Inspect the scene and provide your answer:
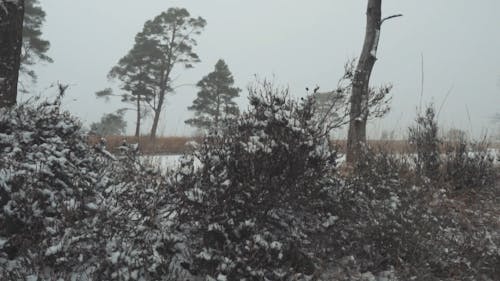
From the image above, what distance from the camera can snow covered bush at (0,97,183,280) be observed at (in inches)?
101

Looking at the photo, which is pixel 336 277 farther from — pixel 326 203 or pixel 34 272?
pixel 34 272

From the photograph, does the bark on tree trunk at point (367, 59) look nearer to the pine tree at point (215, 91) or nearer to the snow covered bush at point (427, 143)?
the snow covered bush at point (427, 143)

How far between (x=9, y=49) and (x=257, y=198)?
3.53 m

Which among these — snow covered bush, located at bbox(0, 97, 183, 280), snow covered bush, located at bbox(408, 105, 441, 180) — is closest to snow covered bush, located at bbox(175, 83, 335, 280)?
snow covered bush, located at bbox(0, 97, 183, 280)

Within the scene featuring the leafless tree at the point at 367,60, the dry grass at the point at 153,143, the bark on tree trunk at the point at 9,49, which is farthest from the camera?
the dry grass at the point at 153,143

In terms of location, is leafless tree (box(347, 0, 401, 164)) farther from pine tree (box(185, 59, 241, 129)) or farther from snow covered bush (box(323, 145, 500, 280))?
pine tree (box(185, 59, 241, 129))

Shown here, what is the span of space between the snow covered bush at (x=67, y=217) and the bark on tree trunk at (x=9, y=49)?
43.0 inches

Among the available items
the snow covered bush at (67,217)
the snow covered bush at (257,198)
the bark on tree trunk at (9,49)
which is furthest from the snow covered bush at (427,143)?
the bark on tree trunk at (9,49)

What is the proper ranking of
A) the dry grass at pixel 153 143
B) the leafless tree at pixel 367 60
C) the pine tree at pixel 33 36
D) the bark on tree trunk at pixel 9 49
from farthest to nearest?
the pine tree at pixel 33 36
the dry grass at pixel 153 143
the leafless tree at pixel 367 60
the bark on tree trunk at pixel 9 49

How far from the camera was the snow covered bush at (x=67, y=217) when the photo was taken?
2557mm

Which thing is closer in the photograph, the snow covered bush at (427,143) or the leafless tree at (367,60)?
the snow covered bush at (427,143)

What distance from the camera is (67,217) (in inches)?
107

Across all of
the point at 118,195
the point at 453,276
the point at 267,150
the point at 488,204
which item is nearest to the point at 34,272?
the point at 118,195

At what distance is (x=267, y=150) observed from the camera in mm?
2965
